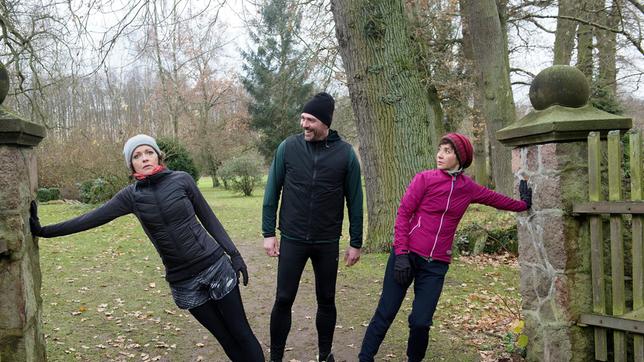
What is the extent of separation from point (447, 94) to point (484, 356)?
1348 cm

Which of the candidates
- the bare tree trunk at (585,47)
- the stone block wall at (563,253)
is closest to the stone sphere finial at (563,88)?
the stone block wall at (563,253)

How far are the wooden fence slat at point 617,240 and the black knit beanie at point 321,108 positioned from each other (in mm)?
1901

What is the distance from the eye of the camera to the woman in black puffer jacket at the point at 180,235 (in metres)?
3.05

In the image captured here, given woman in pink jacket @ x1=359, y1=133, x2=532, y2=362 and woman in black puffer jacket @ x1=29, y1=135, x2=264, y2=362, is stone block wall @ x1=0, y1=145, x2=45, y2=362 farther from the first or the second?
woman in pink jacket @ x1=359, y1=133, x2=532, y2=362

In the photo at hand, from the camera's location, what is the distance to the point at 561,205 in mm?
3488

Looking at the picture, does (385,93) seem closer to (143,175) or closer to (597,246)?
(597,246)

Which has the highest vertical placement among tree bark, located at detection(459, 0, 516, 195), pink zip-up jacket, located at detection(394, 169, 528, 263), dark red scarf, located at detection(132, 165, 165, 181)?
tree bark, located at detection(459, 0, 516, 195)

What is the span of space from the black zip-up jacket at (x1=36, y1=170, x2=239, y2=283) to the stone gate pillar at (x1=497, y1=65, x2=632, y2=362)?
93.7 inches

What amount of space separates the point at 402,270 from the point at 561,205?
123 cm

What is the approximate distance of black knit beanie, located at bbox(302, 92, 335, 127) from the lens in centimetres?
360

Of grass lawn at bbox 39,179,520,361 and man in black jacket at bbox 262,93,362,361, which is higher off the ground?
man in black jacket at bbox 262,93,362,361

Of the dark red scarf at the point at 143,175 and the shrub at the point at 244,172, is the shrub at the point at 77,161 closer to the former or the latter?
the shrub at the point at 244,172

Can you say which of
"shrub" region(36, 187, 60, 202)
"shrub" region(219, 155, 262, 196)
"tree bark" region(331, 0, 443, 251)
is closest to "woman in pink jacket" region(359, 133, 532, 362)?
"tree bark" region(331, 0, 443, 251)

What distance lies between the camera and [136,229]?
12.1m
